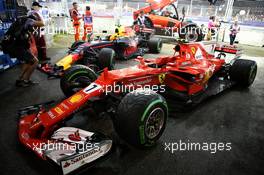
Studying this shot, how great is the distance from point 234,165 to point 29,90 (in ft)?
13.9

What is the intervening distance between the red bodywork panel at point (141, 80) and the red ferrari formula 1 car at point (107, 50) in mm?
1968

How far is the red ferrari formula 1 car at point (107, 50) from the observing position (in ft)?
18.9

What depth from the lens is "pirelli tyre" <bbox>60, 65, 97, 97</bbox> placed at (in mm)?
3756

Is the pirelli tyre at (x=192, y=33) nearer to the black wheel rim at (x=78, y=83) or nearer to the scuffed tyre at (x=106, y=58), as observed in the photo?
the scuffed tyre at (x=106, y=58)

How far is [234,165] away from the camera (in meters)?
2.67

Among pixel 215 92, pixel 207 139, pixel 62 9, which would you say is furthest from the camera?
Answer: pixel 62 9

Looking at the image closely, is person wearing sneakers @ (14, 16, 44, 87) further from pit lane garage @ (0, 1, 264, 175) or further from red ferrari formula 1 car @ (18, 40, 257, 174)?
red ferrari formula 1 car @ (18, 40, 257, 174)

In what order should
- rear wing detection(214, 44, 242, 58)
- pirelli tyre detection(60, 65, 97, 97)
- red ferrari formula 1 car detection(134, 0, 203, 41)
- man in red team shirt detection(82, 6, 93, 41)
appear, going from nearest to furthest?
1. pirelli tyre detection(60, 65, 97, 97)
2. rear wing detection(214, 44, 242, 58)
3. man in red team shirt detection(82, 6, 93, 41)
4. red ferrari formula 1 car detection(134, 0, 203, 41)

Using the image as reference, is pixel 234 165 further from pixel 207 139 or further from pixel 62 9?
pixel 62 9

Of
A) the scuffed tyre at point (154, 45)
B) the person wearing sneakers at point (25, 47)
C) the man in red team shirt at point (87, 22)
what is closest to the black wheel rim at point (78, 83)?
the person wearing sneakers at point (25, 47)

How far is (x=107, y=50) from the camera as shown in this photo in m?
5.77

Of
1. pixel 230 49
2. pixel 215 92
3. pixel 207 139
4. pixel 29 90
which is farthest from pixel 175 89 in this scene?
pixel 29 90

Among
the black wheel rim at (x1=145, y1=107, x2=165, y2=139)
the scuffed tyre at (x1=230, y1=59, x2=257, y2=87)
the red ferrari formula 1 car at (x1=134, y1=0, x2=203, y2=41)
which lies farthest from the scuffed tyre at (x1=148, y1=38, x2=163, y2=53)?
the black wheel rim at (x1=145, y1=107, x2=165, y2=139)

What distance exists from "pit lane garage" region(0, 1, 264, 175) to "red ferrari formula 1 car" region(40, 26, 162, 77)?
122cm
